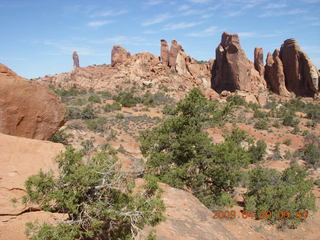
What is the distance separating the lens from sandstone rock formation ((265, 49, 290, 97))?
49094 millimetres

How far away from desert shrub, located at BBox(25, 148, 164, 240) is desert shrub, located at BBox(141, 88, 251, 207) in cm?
507

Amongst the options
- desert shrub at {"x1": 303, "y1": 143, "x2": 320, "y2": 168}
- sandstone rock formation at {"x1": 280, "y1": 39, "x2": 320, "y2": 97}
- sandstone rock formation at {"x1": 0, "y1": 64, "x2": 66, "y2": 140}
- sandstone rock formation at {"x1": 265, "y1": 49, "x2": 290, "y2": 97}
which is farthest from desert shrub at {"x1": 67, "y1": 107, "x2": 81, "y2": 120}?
sandstone rock formation at {"x1": 280, "y1": 39, "x2": 320, "y2": 97}

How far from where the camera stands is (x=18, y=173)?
17.1ft

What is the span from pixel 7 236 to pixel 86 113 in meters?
24.4

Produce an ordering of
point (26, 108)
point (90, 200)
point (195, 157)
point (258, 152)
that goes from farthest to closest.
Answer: point (258, 152)
point (195, 157)
point (26, 108)
point (90, 200)

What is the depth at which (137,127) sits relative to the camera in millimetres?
25531

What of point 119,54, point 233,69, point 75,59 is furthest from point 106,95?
point 75,59

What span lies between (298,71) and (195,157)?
151 ft

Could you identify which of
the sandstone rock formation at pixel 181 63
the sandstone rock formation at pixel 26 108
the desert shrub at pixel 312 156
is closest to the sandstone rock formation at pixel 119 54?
the sandstone rock formation at pixel 181 63

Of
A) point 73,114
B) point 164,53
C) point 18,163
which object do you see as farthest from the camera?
point 164,53

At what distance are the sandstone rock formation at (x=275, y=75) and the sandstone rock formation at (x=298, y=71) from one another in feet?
3.27
